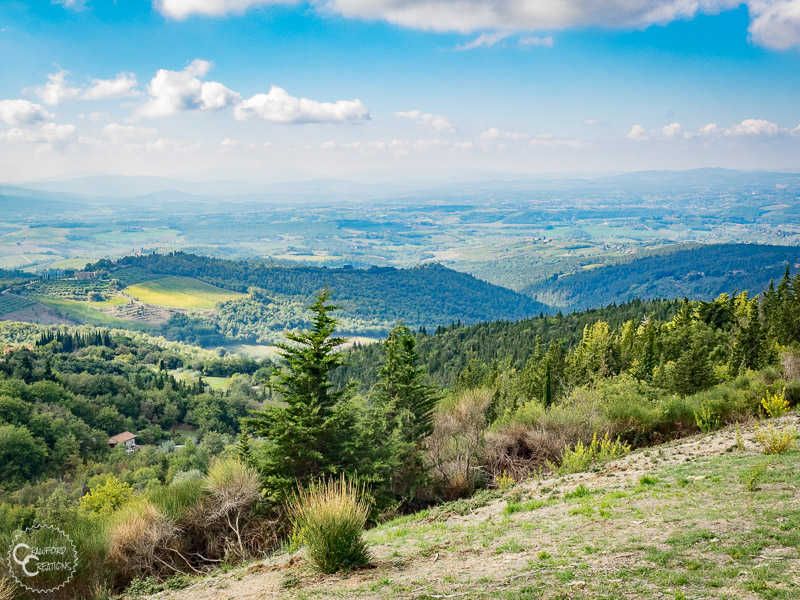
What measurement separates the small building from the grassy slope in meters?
72.7

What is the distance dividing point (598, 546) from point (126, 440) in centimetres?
8060

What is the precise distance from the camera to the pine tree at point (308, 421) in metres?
15.4

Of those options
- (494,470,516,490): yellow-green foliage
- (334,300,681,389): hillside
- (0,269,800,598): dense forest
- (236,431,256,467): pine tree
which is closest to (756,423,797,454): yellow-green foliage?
(0,269,800,598): dense forest

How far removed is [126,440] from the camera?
7412 centimetres

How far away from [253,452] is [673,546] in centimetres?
1259

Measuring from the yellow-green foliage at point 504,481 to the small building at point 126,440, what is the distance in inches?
2761

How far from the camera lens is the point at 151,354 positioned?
146375mm

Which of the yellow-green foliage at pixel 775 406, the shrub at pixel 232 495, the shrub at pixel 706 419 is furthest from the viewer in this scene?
the shrub at pixel 706 419

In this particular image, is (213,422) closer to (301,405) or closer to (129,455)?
(129,455)

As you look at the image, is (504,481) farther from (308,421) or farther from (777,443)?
(777,443)

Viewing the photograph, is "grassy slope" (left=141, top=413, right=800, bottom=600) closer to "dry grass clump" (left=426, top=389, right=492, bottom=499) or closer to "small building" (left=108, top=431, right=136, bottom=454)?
"dry grass clump" (left=426, top=389, right=492, bottom=499)

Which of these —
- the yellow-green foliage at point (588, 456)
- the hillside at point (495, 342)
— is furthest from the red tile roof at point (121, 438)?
the yellow-green foliage at point (588, 456)

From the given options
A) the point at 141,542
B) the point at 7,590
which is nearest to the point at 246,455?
the point at 141,542

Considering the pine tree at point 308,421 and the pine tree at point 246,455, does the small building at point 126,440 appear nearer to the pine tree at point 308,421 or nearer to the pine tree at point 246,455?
the pine tree at point 246,455
